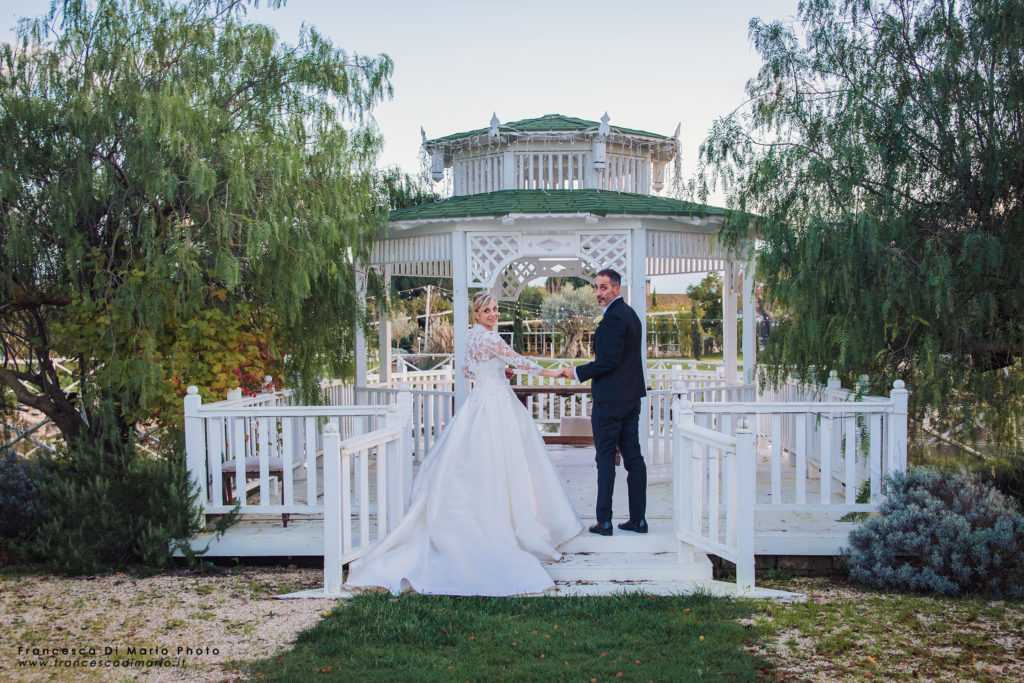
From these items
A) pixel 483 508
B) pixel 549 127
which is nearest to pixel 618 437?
pixel 483 508

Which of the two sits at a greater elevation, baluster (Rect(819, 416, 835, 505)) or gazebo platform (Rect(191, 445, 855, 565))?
baluster (Rect(819, 416, 835, 505))

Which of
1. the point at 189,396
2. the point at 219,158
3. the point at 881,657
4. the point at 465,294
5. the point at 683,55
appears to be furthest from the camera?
the point at 683,55

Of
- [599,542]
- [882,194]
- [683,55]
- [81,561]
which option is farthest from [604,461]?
[683,55]

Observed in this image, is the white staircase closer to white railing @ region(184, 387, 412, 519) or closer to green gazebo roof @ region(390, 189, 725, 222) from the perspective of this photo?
white railing @ region(184, 387, 412, 519)

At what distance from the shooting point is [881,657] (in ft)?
12.8

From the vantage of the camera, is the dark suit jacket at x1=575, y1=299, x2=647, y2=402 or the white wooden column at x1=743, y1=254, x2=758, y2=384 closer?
the dark suit jacket at x1=575, y1=299, x2=647, y2=402

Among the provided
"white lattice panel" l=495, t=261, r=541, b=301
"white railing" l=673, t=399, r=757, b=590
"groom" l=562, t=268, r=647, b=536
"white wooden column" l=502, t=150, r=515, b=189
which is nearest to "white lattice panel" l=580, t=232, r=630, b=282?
"white wooden column" l=502, t=150, r=515, b=189

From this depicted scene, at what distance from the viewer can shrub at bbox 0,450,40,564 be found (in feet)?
18.6

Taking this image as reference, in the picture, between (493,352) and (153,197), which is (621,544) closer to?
(493,352)

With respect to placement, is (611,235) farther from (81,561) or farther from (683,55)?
(81,561)

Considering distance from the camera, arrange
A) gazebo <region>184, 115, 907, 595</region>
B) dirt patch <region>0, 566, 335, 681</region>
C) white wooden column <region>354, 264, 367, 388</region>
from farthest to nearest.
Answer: white wooden column <region>354, 264, 367, 388</region> → gazebo <region>184, 115, 907, 595</region> → dirt patch <region>0, 566, 335, 681</region>

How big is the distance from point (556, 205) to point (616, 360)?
3082 millimetres

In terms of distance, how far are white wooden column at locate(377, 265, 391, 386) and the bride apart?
10.5 feet

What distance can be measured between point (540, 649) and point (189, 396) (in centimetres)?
332
